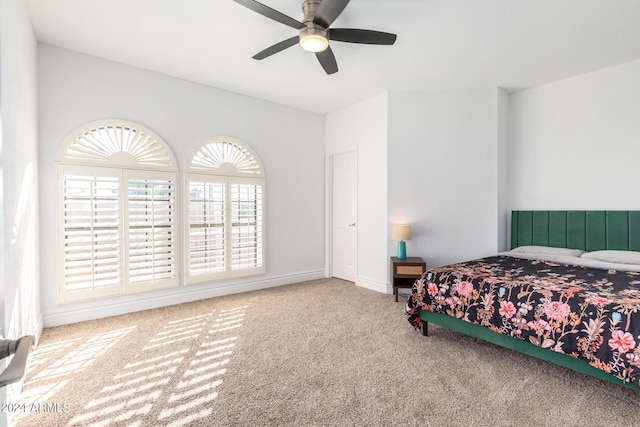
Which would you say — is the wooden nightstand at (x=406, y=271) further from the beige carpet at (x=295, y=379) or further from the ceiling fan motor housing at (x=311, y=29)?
the ceiling fan motor housing at (x=311, y=29)

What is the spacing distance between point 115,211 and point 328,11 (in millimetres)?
2878

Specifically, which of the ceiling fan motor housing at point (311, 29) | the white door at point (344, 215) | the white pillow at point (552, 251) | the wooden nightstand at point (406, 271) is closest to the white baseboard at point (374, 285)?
the white door at point (344, 215)

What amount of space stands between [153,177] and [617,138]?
17.4ft

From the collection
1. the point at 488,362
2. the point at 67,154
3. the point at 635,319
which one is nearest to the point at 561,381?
the point at 488,362

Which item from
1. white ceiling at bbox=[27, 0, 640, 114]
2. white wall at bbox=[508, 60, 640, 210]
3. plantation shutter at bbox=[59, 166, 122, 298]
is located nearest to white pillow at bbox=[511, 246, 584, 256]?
white wall at bbox=[508, 60, 640, 210]

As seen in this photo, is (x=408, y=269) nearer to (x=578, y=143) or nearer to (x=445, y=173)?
(x=445, y=173)

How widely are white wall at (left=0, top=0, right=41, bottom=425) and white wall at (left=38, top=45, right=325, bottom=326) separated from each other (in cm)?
19

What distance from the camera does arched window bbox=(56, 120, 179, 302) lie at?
303 cm

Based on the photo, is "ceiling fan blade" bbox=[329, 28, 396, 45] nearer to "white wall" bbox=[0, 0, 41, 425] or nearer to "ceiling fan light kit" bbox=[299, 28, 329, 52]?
"ceiling fan light kit" bbox=[299, 28, 329, 52]

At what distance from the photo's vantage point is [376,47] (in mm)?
3010

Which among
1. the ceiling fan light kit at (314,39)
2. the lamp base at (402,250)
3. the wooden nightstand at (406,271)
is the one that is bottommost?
the wooden nightstand at (406,271)

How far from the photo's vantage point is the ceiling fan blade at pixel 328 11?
6.55 feet

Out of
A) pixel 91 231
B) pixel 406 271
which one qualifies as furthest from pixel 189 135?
pixel 406 271

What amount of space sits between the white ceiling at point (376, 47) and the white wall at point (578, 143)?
233 millimetres
